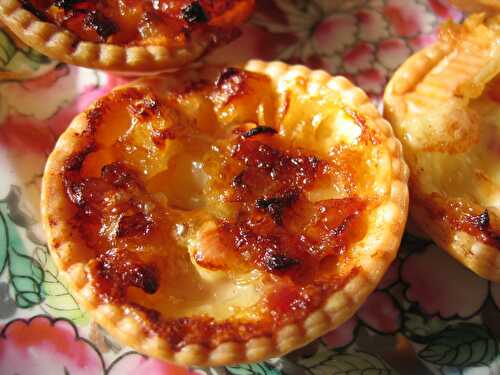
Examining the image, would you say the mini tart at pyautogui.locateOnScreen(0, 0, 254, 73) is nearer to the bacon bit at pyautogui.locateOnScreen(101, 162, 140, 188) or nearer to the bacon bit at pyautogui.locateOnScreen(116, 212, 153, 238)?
the bacon bit at pyautogui.locateOnScreen(101, 162, 140, 188)

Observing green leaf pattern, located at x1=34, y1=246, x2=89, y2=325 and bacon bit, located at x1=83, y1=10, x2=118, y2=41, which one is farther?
bacon bit, located at x1=83, y1=10, x2=118, y2=41

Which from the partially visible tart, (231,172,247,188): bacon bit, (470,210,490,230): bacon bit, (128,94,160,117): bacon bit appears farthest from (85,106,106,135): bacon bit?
the partially visible tart

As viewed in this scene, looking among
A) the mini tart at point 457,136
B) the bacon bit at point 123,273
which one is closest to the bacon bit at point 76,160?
the bacon bit at point 123,273

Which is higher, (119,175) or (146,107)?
(146,107)

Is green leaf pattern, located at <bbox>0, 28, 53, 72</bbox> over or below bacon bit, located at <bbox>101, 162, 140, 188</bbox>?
over

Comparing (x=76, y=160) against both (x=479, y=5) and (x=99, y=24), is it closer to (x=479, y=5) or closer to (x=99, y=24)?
(x=99, y=24)

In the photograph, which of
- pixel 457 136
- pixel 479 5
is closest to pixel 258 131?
pixel 457 136

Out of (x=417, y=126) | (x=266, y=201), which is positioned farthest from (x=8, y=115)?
(x=417, y=126)
